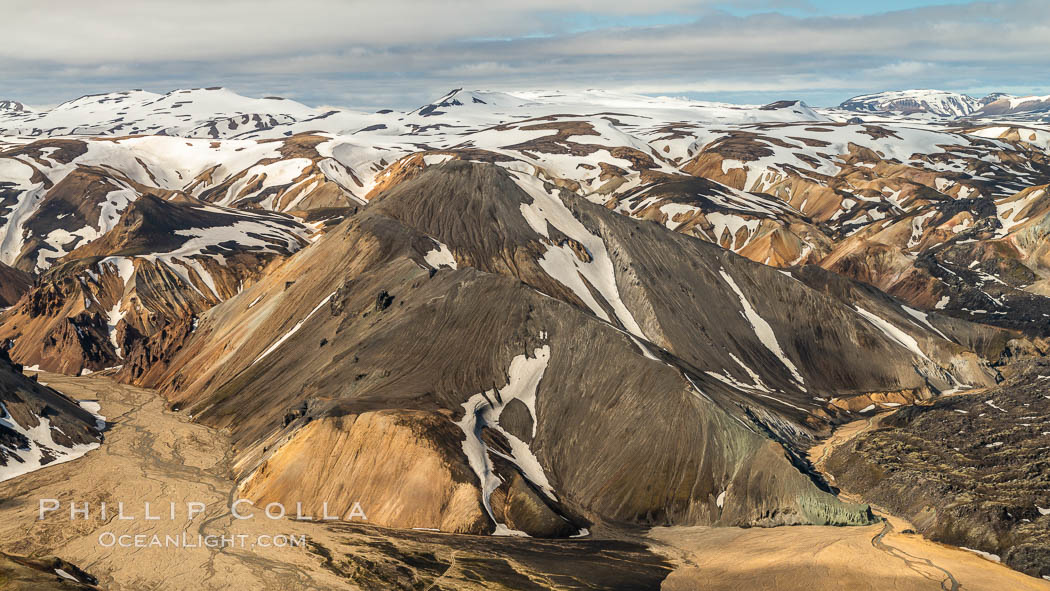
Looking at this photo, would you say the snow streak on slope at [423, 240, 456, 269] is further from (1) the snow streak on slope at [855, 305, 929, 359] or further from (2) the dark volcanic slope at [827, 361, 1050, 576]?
(1) the snow streak on slope at [855, 305, 929, 359]

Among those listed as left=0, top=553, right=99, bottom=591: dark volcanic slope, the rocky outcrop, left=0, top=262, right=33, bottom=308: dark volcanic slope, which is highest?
left=0, top=553, right=99, bottom=591: dark volcanic slope

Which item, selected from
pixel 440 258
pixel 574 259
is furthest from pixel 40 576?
pixel 574 259

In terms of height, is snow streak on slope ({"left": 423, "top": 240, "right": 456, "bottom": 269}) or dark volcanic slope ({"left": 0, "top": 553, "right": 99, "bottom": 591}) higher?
snow streak on slope ({"left": 423, "top": 240, "right": 456, "bottom": 269})

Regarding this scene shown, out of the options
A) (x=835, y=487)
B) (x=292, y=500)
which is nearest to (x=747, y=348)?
(x=835, y=487)

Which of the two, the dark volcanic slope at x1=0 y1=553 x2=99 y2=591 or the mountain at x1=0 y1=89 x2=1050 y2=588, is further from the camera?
the mountain at x1=0 y1=89 x2=1050 y2=588

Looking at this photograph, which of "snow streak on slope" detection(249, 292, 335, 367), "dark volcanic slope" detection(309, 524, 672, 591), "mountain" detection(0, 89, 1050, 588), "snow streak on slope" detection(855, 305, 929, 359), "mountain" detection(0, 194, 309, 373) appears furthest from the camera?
"mountain" detection(0, 194, 309, 373)

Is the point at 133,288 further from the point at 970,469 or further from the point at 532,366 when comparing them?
the point at 970,469

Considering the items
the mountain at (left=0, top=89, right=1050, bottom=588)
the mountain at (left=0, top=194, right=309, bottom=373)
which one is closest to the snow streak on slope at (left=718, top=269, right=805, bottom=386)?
the mountain at (left=0, top=89, right=1050, bottom=588)
